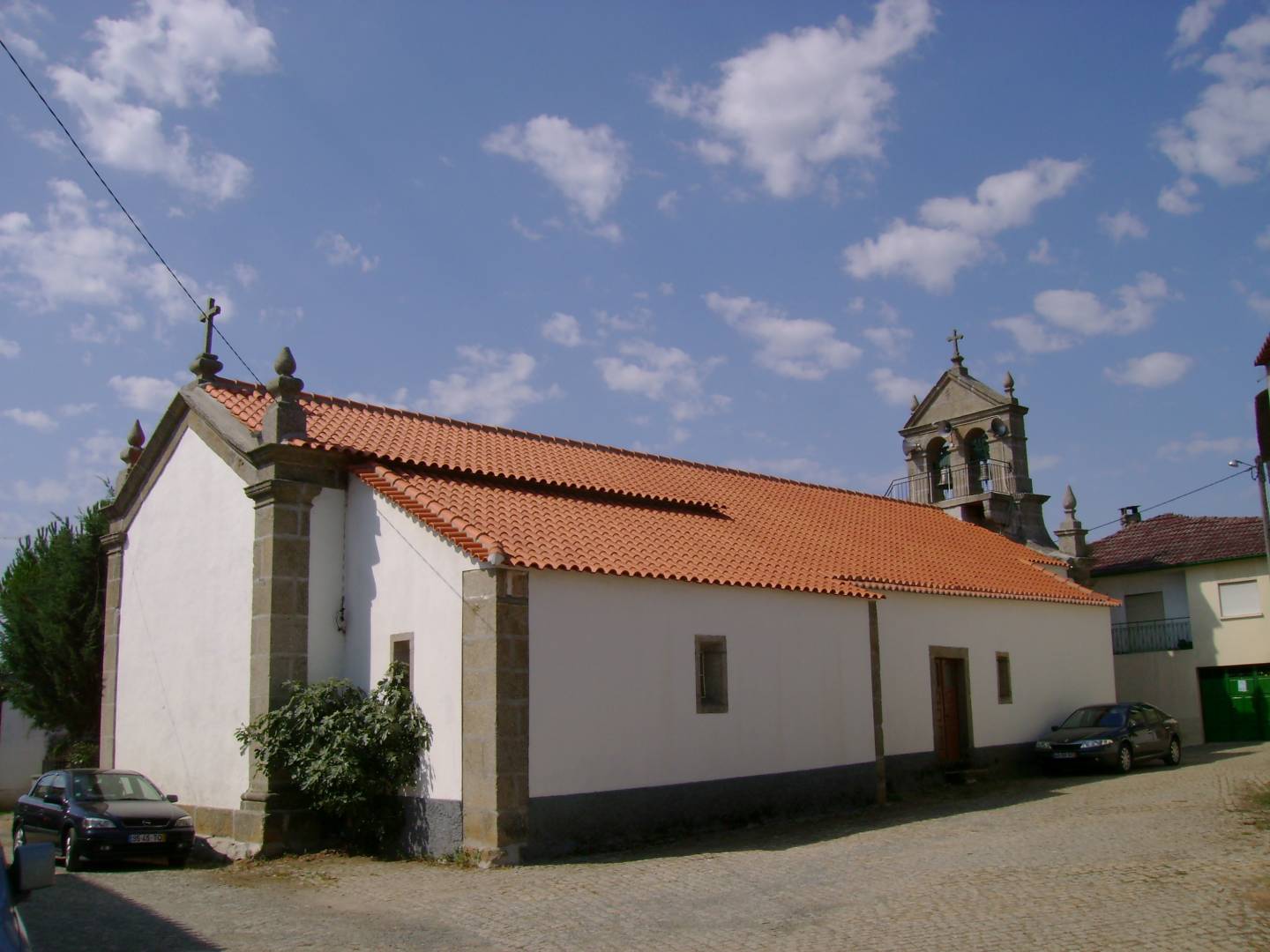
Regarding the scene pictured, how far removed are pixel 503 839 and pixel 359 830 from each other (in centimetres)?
241

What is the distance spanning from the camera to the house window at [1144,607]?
95.9 ft

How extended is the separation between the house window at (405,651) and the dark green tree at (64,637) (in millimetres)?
10603

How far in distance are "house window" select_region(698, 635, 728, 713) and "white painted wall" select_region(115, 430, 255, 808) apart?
6.03 meters

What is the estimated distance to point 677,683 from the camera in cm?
1419

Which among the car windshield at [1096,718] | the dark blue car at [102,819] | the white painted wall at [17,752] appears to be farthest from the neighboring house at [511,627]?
the white painted wall at [17,752]

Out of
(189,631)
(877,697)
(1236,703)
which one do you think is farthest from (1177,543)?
(189,631)

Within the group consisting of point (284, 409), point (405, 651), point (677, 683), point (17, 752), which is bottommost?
point (17, 752)

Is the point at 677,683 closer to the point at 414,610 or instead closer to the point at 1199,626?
the point at 414,610

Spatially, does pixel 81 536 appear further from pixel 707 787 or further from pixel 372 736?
pixel 707 787

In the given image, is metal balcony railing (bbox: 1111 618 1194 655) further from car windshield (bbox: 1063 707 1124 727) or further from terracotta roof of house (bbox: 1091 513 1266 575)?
car windshield (bbox: 1063 707 1124 727)

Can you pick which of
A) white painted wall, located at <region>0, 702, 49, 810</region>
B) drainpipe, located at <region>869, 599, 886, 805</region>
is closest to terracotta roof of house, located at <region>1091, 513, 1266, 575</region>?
drainpipe, located at <region>869, 599, 886, 805</region>

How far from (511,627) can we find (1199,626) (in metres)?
22.4

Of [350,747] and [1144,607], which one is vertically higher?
[1144,607]

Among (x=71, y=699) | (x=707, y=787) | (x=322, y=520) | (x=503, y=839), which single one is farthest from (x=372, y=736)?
(x=71, y=699)
